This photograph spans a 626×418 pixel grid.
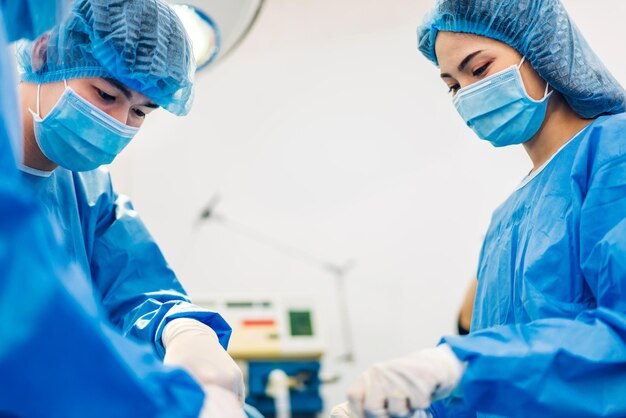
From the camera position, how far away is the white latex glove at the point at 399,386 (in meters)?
0.95

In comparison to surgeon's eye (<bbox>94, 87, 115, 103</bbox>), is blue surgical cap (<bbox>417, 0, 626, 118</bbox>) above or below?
above

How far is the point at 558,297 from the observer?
45.8 inches

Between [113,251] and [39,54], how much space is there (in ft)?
1.42

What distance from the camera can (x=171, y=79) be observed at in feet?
4.49

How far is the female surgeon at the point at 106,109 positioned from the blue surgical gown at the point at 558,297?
488 mm

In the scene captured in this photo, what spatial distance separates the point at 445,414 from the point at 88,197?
88 cm

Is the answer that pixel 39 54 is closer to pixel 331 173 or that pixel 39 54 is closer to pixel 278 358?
pixel 278 358

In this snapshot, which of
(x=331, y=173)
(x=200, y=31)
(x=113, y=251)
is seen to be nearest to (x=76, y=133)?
(x=113, y=251)

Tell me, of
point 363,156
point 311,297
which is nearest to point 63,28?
point 311,297

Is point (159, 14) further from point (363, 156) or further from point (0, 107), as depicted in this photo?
point (363, 156)

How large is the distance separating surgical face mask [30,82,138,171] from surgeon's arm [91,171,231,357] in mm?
204

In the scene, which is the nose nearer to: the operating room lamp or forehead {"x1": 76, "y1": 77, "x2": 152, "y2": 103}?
forehead {"x1": 76, "y1": 77, "x2": 152, "y2": 103}

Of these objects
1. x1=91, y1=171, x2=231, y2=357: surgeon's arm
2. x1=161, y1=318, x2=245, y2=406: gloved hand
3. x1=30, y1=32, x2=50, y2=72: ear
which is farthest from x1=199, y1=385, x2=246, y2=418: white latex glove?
x1=30, y1=32, x2=50, y2=72: ear

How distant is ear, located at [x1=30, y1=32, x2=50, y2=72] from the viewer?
1.32 metres
